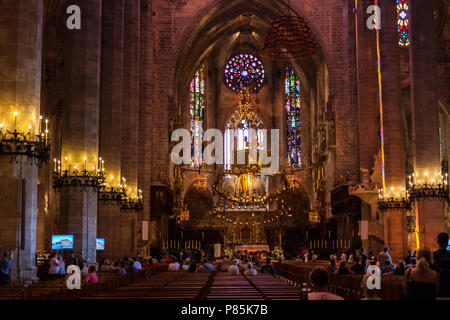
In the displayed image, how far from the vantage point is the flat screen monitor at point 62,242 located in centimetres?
1897

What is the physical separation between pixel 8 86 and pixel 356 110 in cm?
2656

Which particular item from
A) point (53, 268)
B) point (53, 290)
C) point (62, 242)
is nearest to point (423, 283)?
point (53, 290)

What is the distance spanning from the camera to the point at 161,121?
133ft

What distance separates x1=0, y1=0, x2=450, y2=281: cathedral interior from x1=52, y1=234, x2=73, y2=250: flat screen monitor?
1567 millimetres

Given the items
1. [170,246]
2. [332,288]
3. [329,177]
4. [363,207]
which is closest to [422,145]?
[332,288]

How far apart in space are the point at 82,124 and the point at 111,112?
501 cm

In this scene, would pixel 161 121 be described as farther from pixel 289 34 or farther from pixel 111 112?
pixel 111 112

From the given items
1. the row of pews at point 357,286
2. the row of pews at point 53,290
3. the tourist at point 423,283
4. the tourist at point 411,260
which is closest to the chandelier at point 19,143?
the row of pews at point 53,290

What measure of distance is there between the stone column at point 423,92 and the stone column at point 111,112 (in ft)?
36.9

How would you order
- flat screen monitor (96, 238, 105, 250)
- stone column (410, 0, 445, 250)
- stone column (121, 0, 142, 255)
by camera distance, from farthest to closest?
stone column (121, 0, 142, 255) → flat screen monitor (96, 238, 105, 250) → stone column (410, 0, 445, 250)

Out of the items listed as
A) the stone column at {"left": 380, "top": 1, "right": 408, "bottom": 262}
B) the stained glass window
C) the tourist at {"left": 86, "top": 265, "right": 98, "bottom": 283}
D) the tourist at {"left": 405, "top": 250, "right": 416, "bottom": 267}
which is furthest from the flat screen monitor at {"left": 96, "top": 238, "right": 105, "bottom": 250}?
the stained glass window

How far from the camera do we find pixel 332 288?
16.8 meters

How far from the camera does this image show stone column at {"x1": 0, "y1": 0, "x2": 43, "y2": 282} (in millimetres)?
14695

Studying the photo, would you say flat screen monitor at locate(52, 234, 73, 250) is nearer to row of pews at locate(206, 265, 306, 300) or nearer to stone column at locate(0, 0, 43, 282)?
stone column at locate(0, 0, 43, 282)
